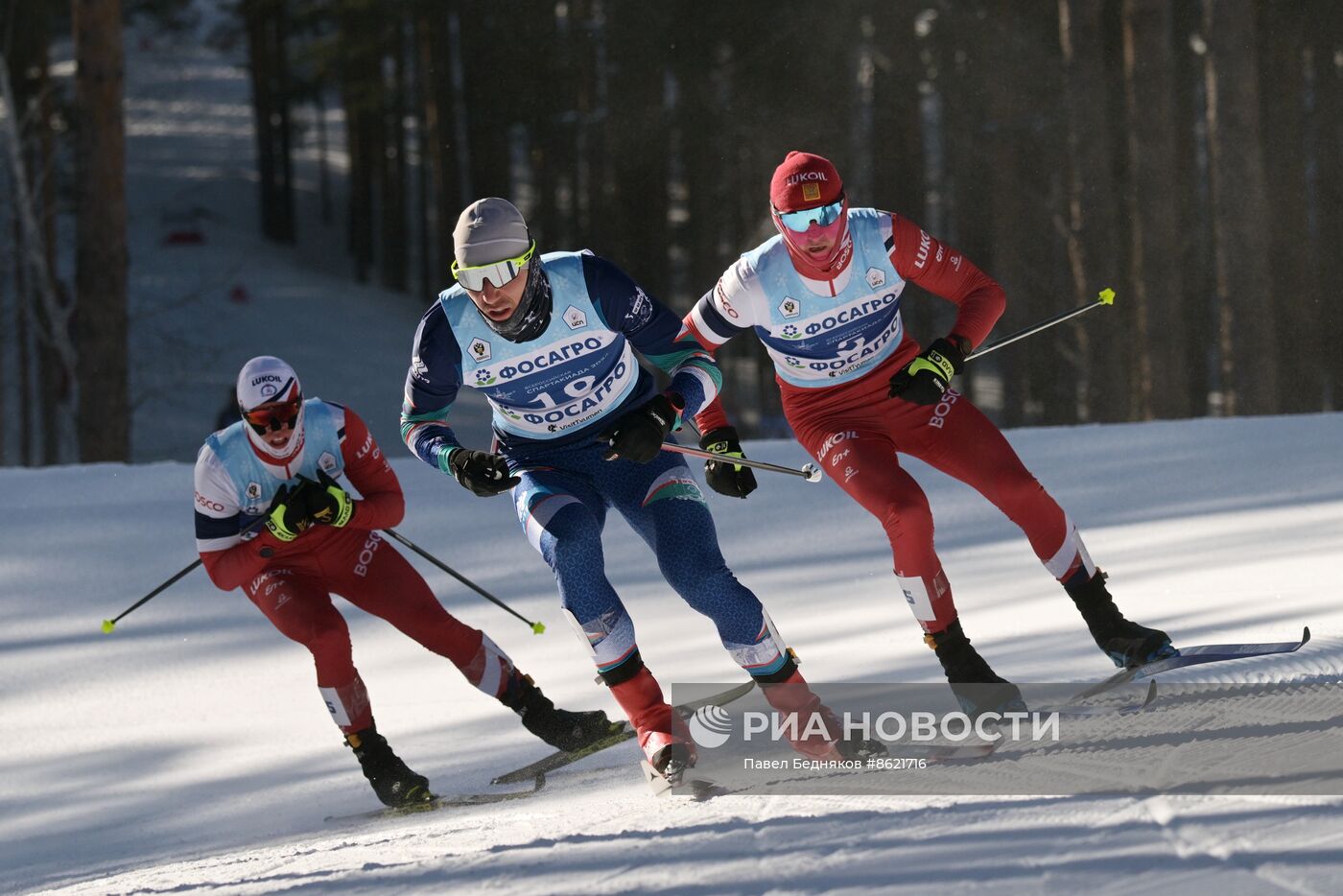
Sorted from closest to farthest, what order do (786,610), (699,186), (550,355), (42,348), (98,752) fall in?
1. (550,355)
2. (98,752)
3. (786,610)
4. (42,348)
5. (699,186)

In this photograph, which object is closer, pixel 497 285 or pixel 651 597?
pixel 497 285

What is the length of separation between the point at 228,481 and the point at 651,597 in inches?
139

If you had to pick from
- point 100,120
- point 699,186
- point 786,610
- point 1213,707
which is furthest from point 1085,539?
point 699,186

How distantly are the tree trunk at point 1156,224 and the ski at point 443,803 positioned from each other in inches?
414

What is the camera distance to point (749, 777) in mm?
4570

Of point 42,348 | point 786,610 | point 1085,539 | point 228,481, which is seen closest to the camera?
point 228,481

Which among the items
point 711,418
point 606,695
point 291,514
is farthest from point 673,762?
point 606,695

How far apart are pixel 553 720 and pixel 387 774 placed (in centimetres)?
67

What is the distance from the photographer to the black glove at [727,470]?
5.14 meters

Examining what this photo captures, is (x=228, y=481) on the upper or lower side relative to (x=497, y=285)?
lower

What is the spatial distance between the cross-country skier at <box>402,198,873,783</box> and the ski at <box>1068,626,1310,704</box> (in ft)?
3.08

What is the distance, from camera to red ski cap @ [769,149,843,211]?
4922 millimetres

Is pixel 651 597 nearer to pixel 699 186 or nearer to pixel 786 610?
pixel 786 610

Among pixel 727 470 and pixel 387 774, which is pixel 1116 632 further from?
pixel 387 774
